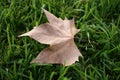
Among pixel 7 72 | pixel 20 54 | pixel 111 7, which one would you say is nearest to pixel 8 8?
pixel 20 54

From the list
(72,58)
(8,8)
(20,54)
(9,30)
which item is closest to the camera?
(72,58)

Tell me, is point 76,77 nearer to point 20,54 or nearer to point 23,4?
point 20,54

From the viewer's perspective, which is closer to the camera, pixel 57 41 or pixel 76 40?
pixel 57 41

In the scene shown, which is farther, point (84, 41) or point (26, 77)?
point (84, 41)
